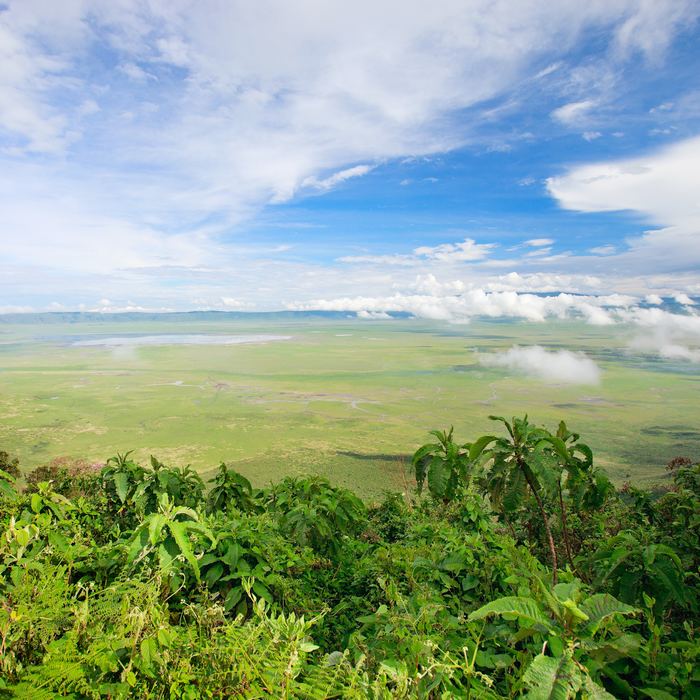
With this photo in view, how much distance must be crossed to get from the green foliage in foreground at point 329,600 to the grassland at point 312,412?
30498 mm

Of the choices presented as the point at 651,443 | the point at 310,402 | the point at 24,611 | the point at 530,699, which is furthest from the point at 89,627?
the point at 310,402

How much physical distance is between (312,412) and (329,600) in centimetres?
9766

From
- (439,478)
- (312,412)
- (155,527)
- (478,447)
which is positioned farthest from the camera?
(312,412)

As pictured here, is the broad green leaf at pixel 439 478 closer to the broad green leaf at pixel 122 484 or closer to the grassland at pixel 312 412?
the broad green leaf at pixel 122 484

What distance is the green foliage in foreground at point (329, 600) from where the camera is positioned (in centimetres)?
192

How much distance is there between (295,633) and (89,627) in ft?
4.07

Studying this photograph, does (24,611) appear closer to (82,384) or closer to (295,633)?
(295,633)

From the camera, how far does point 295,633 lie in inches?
78.0

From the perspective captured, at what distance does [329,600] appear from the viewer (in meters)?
4.60

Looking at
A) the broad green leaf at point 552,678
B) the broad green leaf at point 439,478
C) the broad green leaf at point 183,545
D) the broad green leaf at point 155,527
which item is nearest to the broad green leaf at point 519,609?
the broad green leaf at point 552,678

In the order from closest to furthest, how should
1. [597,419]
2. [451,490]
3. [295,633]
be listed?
1. [295,633]
2. [451,490]
3. [597,419]

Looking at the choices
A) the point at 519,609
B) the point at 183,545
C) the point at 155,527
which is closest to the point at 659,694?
the point at 519,609

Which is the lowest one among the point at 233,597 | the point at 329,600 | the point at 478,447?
the point at 329,600

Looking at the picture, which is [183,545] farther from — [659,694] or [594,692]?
[659,694]
